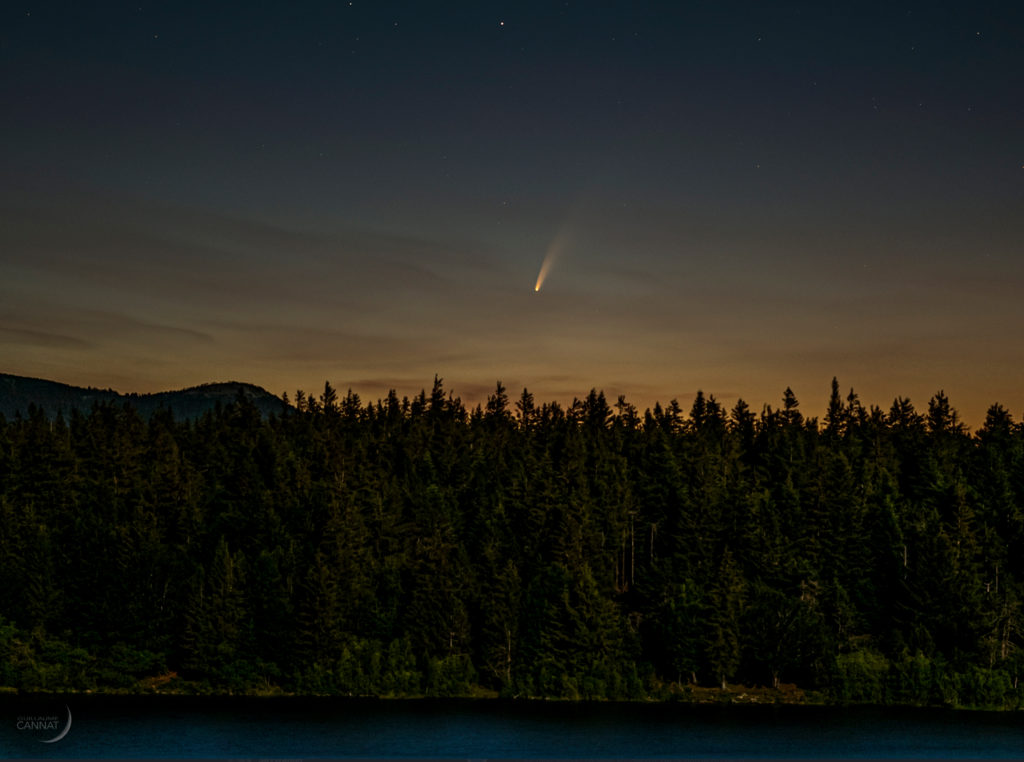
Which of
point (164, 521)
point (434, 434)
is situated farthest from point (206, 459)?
point (434, 434)

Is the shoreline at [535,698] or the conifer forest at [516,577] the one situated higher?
the conifer forest at [516,577]

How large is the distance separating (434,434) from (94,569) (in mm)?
70178

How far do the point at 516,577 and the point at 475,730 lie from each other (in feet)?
95.2

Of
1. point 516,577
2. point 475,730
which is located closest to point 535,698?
point 516,577

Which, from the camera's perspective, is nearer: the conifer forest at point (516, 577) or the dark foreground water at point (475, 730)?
the dark foreground water at point (475, 730)

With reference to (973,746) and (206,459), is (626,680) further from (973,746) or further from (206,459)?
(206,459)

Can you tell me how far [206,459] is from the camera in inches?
6949

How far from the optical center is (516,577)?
13388 centimetres

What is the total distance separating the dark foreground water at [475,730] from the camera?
95.7 metres

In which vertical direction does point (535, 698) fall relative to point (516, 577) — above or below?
below

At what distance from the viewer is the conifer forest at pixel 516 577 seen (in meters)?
128

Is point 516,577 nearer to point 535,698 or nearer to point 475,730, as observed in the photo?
point 535,698

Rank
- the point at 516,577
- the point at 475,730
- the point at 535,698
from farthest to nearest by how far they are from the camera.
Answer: the point at 516,577, the point at 535,698, the point at 475,730

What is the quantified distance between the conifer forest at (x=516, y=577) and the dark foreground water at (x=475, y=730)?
19.7ft
